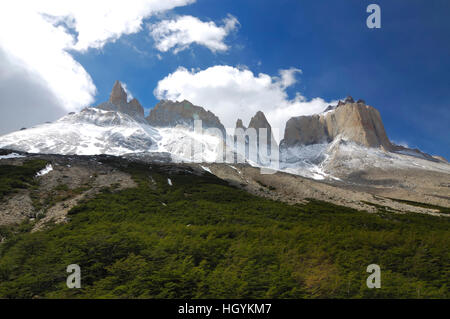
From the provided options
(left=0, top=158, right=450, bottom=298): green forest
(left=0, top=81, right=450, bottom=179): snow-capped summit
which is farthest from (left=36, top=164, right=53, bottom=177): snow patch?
(left=0, top=81, right=450, bottom=179): snow-capped summit

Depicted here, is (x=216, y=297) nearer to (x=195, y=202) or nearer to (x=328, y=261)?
(x=328, y=261)

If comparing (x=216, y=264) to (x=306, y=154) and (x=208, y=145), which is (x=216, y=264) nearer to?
(x=208, y=145)

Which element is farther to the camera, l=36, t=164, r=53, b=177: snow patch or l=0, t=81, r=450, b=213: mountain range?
l=0, t=81, r=450, b=213: mountain range

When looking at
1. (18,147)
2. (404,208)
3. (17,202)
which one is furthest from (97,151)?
(404,208)

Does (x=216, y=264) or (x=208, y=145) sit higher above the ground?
(x=208, y=145)

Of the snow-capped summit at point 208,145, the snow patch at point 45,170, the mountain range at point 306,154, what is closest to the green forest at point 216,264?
the snow patch at point 45,170

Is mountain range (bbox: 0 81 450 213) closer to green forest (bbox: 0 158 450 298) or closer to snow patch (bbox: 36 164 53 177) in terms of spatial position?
snow patch (bbox: 36 164 53 177)

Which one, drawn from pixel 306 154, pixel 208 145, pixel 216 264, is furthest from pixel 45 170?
pixel 306 154

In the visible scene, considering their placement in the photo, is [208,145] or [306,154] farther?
[306,154]

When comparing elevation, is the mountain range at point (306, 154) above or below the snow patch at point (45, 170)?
above

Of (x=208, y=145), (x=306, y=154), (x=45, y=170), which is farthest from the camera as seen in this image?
(x=306, y=154)

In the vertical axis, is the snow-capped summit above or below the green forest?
above

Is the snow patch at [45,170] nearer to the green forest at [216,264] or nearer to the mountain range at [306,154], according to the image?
the green forest at [216,264]
